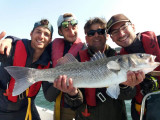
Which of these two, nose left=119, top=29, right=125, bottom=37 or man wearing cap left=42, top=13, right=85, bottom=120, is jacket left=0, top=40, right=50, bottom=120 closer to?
man wearing cap left=42, top=13, right=85, bottom=120

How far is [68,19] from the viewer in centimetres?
452

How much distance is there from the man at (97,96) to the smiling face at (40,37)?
4.06 feet

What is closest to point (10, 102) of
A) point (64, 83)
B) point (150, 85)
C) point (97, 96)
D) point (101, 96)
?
point (64, 83)

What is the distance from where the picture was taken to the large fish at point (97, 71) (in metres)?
3.02

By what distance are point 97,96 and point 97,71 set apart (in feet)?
2.67

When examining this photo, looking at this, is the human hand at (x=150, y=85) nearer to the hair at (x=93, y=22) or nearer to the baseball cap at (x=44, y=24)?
the hair at (x=93, y=22)

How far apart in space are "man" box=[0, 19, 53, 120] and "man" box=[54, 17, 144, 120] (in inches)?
50.2

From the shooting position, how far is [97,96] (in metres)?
3.56

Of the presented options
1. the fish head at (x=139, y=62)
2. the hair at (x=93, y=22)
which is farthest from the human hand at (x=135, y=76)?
the hair at (x=93, y=22)

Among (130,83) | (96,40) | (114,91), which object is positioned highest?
(96,40)

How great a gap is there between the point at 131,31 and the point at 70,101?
2.51 meters

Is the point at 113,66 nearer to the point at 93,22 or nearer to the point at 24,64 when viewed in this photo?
the point at 93,22

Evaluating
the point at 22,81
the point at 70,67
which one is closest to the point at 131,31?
the point at 70,67

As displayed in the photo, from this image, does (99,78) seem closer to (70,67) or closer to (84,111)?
(70,67)
